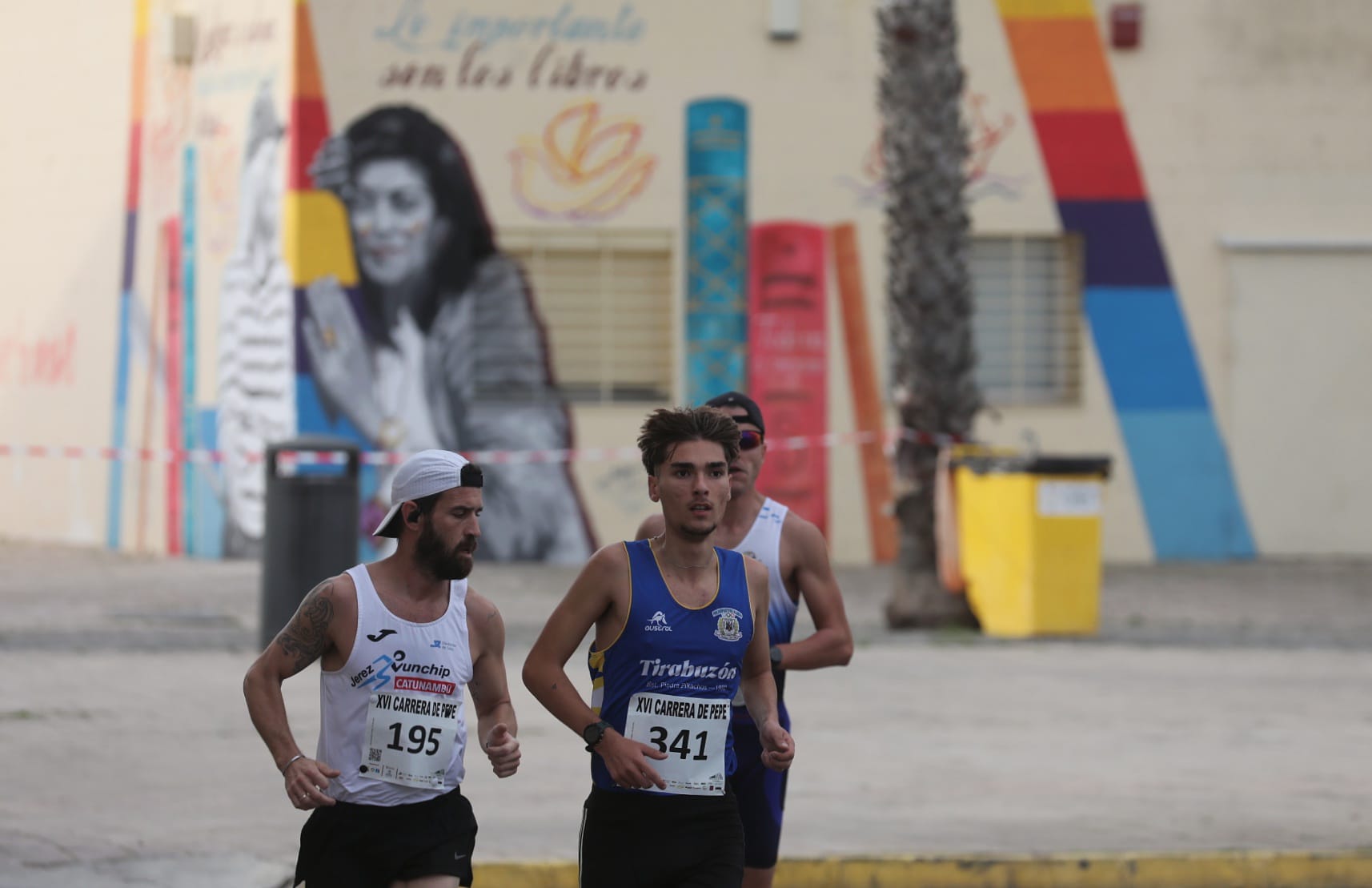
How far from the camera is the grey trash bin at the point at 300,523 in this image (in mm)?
13555

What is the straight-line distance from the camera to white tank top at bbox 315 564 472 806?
505 centimetres

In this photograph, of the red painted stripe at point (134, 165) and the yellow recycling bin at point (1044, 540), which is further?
the red painted stripe at point (134, 165)

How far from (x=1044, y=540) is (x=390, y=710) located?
10.2 m

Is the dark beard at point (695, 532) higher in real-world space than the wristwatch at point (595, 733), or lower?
higher

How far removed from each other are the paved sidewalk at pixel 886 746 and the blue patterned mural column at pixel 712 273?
150 inches

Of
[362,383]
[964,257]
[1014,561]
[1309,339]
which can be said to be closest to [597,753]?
[1014,561]

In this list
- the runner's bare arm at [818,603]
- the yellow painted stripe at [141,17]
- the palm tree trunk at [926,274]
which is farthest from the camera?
the yellow painted stripe at [141,17]

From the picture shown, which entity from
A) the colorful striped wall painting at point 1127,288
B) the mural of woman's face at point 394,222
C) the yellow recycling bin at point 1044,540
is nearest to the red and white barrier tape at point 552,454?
the mural of woman's face at point 394,222

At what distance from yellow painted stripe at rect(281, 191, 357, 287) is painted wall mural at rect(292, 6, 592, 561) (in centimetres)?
1

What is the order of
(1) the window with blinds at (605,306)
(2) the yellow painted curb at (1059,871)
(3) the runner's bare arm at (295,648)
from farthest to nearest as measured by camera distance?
(1) the window with blinds at (605,306)
(2) the yellow painted curb at (1059,871)
(3) the runner's bare arm at (295,648)

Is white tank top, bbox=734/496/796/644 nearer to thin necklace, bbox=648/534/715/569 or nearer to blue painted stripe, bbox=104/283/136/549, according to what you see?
thin necklace, bbox=648/534/715/569

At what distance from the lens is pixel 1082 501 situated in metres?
14.9

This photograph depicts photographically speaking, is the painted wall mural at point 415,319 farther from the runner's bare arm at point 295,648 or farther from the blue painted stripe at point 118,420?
the runner's bare arm at point 295,648

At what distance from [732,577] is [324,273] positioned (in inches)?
600
